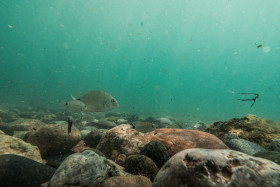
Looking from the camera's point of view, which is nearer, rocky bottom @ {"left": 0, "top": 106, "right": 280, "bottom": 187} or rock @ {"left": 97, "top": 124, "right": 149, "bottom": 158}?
rocky bottom @ {"left": 0, "top": 106, "right": 280, "bottom": 187}

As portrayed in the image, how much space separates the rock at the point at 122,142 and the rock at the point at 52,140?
956mm

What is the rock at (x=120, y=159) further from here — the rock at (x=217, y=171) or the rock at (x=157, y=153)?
the rock at (x=217, y=171)

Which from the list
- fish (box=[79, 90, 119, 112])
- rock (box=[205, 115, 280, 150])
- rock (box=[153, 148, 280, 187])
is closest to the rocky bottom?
rock (box=[153, 148, 280, 187])

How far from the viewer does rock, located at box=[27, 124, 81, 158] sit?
12.8 ft

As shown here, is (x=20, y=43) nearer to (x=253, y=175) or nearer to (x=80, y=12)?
(x=80, y=12)

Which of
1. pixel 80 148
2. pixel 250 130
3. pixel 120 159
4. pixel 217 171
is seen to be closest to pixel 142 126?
pixel 80 148

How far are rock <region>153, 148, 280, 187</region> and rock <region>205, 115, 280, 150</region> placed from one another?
4.32 metres

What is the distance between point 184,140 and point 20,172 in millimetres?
3565

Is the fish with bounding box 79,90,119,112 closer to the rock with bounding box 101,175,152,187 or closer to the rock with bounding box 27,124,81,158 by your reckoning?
the rock with bounding box 27,124,81,158

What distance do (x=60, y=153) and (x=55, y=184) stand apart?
2.41 m

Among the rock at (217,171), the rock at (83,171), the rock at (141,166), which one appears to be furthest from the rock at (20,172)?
the rock at (217,171)

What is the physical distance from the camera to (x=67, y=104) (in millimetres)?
5020

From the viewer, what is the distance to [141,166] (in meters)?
2.71

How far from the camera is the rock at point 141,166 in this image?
8.61 ft
